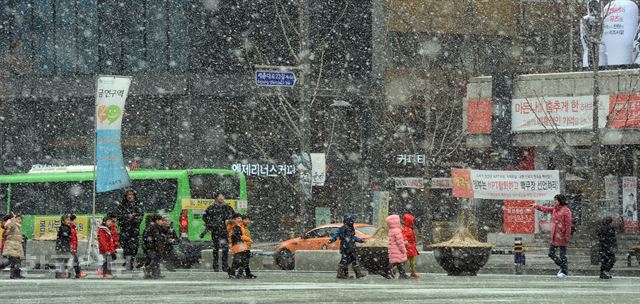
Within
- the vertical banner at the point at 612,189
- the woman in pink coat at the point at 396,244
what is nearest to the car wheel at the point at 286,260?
the woman in pink coat at the point at 396,244

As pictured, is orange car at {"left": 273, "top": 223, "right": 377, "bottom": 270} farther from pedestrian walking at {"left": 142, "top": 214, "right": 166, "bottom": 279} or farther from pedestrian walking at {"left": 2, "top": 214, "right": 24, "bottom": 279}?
pedestrian walking at {"left": 142, "top": 214, "right": 166, "bottom": 279}

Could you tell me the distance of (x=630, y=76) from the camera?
4041cm

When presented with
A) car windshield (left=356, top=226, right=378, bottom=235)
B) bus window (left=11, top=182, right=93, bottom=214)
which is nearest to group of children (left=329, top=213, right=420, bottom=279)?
car windshield (left=356, top=226, right=378, bottom=235)

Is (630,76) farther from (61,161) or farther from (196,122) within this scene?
(61,161)

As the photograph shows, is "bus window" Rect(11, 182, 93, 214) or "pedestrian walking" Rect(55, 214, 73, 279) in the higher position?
"bus window" Rect(11, 182, 93, 214)

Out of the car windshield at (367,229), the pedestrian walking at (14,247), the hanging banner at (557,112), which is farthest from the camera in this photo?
the hanging banner at (557,112)

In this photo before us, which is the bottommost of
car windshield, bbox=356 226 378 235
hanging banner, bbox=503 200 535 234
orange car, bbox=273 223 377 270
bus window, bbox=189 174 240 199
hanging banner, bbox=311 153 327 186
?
orange car, bbox=273 223 377 270

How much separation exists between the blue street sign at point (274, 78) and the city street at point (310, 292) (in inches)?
351

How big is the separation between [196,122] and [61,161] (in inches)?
237

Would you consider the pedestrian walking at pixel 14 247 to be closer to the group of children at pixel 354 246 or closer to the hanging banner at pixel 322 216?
the group of children at pixel 354 246

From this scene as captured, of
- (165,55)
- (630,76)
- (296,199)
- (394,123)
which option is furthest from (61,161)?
(630,76)

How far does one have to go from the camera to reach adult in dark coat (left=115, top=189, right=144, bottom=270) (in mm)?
26828

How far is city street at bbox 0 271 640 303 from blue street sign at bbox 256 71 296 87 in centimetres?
891

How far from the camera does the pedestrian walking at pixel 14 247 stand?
27.3 meters
